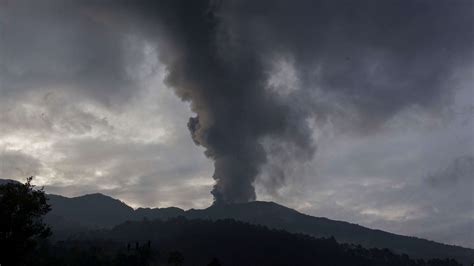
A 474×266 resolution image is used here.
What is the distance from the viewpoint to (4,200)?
50.3 metres

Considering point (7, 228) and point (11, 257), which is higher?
point (7, 228)

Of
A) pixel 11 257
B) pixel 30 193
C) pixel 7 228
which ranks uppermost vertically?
pixel 30 193

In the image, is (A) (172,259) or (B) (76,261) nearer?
(B) (76,261)

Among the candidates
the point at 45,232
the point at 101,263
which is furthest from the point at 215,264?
the point at 45,232

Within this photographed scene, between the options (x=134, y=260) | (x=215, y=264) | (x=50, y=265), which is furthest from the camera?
(x=134, y=260)

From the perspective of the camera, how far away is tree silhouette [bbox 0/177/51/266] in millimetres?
49125

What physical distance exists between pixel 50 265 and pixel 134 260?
211ft

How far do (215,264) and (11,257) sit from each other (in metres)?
71.5

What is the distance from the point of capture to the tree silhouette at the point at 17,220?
161ft

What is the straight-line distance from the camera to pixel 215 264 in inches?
4530

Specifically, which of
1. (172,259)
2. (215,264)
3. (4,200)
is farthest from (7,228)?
(172,259)

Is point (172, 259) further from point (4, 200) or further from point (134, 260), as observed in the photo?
point (4, 200)

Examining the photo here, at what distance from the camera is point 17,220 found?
50250 millimetres

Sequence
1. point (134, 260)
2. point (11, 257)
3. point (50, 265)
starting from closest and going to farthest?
point (11, 257)
point (50, 265)
point (134, 260)
